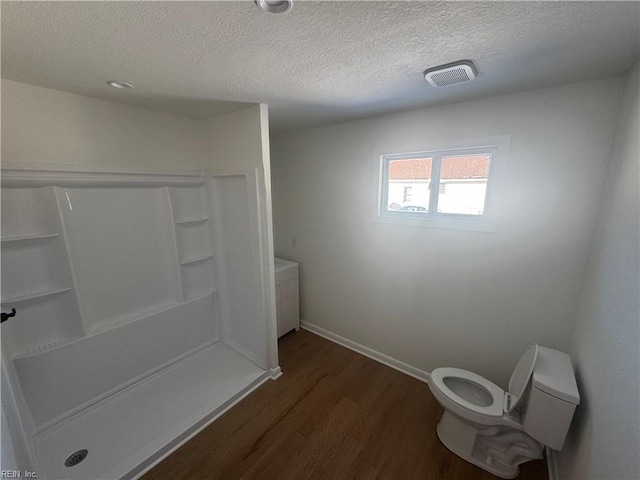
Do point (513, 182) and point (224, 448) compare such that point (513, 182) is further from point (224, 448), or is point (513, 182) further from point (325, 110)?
point (224, 448)

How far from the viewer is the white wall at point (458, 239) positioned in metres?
→ 1.51

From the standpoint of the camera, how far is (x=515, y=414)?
4.91ft

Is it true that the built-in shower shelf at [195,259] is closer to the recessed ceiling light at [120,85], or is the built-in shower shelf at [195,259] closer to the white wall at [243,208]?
the white wall at [243,208]

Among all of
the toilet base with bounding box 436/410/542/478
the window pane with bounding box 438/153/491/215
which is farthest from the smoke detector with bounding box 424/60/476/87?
the toilet base with bounding box 436/410/542/478

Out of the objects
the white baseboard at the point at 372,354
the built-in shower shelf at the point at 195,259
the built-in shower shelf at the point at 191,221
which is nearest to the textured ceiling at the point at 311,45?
the built-in shower shelf at the point at 191,221

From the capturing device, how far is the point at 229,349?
2.71 metres

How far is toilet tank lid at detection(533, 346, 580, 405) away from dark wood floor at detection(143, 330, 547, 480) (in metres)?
0.72

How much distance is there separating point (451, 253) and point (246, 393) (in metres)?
2.08

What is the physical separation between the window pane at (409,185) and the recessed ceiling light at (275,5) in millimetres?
1601

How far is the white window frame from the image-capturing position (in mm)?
1731

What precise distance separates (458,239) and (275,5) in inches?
72.1

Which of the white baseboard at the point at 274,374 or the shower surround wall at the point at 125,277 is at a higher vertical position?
the shower surround wall at the point at 125,277

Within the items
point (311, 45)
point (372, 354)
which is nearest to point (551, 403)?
point (372, 354)

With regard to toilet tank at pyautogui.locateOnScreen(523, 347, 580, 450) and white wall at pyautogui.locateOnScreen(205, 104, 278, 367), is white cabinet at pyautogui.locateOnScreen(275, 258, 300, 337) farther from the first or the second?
toilet tank at pyautogui.locateOnScreen(523, 347, 580, 450)
